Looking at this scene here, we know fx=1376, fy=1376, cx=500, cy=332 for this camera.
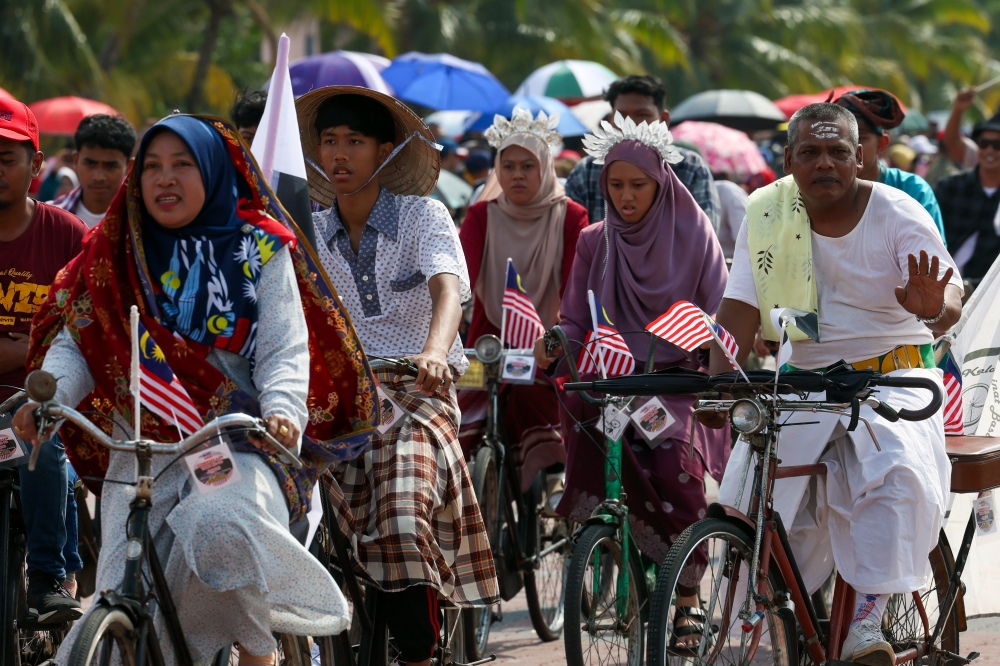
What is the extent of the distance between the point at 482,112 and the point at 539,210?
1189cm

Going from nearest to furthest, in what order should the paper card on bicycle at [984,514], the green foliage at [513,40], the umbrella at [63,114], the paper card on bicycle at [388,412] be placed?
the paper card on bicycle at [388,412] → the paper card on bicycle at [984,514] → the umbrella at [63,114] → the green foliage at [513,40]

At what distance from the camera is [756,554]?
394 centimetres

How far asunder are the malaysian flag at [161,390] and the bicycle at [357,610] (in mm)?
877

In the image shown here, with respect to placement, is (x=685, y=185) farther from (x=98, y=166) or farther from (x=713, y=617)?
(x=713, y=617)

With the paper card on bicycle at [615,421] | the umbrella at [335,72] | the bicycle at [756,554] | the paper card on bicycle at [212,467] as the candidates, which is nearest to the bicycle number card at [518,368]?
the paper card on bicycle at [615,421]

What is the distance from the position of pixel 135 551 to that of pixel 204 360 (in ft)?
1.76

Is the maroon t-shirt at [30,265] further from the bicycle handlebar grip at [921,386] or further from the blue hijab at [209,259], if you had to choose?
the bicycle handlebar grip at [921,386]

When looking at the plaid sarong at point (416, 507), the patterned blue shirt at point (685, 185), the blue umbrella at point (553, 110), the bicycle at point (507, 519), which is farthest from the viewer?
the blue umbrella at point (553, 110)

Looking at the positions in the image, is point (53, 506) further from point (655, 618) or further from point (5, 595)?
point (655, 618)

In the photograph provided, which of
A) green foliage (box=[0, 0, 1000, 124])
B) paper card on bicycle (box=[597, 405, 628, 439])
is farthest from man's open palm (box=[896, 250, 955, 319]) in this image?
green foliage (box=[0, 0, 1000, 124])

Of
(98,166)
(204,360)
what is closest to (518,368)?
(98,166)

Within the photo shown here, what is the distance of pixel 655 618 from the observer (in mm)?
3803

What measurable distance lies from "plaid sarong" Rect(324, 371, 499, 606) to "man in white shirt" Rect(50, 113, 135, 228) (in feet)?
9.06

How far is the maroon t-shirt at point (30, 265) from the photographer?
15.1 feet
